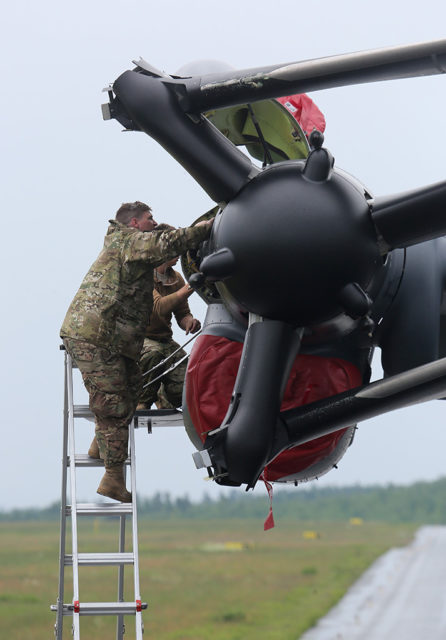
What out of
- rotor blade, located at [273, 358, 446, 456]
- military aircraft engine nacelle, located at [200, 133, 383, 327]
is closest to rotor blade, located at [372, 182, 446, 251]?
military aircraft engine nacelle, located at [200, 133, 383, 327]

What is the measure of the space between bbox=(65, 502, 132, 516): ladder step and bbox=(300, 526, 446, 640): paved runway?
5290cm

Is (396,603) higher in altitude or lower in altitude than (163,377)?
higher

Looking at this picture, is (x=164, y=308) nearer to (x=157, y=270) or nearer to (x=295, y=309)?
(x=157, y=270)

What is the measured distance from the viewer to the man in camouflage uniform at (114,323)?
9062 mm

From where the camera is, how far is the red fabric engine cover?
7941mm

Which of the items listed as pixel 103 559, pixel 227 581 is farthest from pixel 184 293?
pixel 227 581

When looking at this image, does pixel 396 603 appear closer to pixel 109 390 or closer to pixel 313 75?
pixel 109 390

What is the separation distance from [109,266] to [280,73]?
2.92 metres

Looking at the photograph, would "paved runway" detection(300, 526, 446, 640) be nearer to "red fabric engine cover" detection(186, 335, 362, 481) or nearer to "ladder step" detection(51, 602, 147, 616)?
"ladder step" detection(51, 602, 147, 616)

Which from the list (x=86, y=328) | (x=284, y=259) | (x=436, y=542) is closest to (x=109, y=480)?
(x=86, y=328)

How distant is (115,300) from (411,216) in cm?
322

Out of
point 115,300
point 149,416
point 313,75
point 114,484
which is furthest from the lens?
point 149,416

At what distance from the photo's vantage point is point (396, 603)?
244ft

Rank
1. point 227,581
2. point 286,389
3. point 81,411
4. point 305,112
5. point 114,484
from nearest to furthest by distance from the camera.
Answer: point 286,389
point 305,112
point 114,484
point 81,411
point 227,581
